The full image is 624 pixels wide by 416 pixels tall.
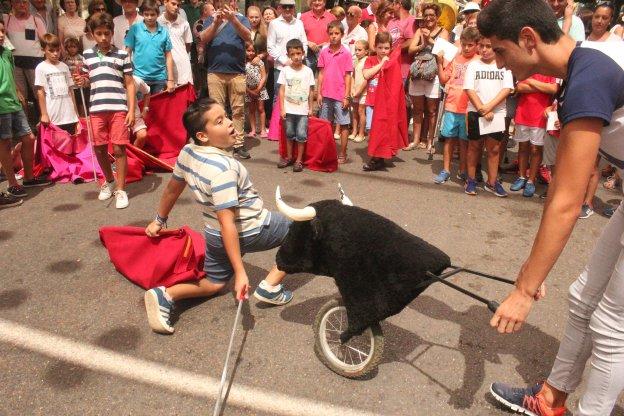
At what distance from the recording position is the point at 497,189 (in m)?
5.50

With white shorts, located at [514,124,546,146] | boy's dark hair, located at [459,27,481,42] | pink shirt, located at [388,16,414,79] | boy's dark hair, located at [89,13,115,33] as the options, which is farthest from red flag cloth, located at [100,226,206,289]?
pink shirt, located at [388,16,414,79]

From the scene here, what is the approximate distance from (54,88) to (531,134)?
576cm

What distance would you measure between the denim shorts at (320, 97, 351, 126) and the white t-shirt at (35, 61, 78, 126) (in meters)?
3.31

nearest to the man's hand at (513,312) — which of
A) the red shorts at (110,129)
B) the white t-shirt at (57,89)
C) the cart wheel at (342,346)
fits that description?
the cart wheel at (342,346)

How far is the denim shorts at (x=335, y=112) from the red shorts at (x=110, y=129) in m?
2.79

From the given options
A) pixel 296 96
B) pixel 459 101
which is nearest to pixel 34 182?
pixel 296 96

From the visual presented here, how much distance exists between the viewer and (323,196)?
539 cm

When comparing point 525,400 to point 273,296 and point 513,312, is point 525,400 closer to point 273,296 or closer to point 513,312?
point 513,312

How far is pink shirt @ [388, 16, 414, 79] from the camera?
7016 mm

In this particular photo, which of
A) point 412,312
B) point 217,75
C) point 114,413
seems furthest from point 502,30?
point 217,75

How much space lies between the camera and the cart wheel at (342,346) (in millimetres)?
2582

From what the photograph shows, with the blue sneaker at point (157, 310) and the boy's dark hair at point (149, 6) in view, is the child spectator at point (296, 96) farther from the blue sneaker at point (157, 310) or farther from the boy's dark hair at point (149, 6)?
the blue sneaker at point (157, 310)

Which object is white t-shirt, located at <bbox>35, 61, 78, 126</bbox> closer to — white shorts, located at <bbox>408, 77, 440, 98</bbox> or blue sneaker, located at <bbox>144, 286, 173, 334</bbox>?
blue sneaker, located at <bbox>144, 286, 173, 334</bbox>

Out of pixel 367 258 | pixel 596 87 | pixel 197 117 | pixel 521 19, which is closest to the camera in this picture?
pixel 596 87
